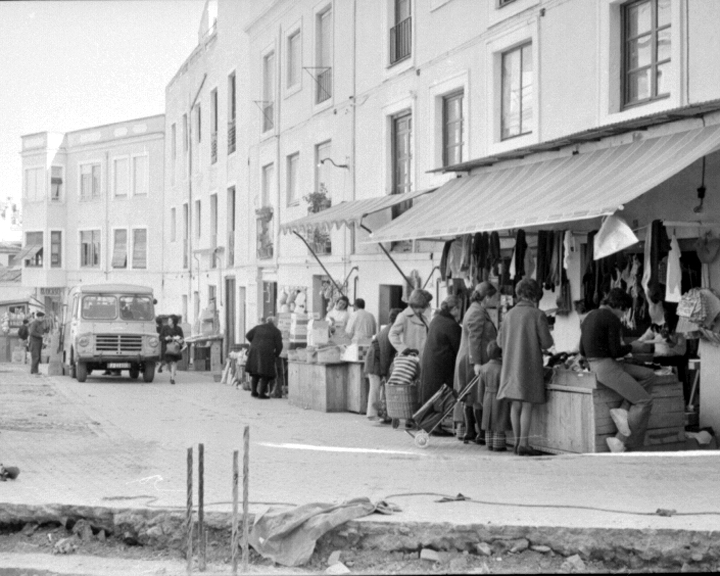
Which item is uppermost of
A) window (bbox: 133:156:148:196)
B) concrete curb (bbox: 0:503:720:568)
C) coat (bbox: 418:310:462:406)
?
window (bbox: 133:156:148:196)

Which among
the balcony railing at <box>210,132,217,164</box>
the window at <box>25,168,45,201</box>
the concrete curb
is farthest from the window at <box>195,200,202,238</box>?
the concrete curb

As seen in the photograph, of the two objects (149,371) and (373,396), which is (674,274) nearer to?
(373,396)

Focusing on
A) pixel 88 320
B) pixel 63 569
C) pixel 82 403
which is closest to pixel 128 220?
pixel 88 320

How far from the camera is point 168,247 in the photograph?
1650 inches

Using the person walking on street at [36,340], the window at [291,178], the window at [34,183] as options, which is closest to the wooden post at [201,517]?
the window at [291,178]

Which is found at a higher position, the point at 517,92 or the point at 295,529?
the point at 517,92

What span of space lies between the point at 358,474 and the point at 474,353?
2.49 metres

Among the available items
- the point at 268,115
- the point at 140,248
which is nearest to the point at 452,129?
the point at 268,115

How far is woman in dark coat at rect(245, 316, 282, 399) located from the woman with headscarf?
7.58 meters

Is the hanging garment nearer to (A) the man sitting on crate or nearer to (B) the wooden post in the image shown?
(A) the man sitting on crate

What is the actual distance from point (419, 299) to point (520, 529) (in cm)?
620

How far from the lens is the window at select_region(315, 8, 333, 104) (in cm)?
2192

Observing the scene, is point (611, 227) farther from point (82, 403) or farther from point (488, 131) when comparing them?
point (82, 403)

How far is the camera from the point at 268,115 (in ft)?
85.3
